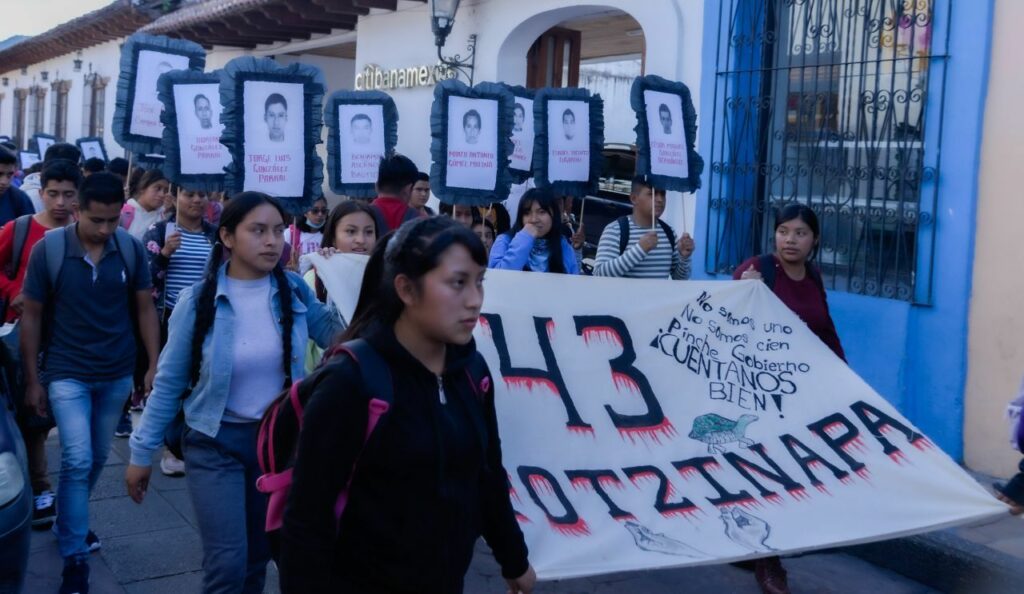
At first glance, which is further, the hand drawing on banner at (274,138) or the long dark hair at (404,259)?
the hand drawing on banner at (274,138)

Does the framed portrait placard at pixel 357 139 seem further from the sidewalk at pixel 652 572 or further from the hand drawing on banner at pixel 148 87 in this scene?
the sidewalk at pixel 652 572

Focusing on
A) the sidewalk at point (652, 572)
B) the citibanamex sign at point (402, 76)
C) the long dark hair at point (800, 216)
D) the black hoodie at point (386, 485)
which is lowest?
the sidewalk at point (652, 572)

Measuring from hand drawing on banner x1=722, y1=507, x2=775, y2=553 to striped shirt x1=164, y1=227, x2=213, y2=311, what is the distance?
3.28 m

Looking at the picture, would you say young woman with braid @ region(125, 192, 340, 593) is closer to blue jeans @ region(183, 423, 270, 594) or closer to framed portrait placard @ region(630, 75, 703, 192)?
blue jeans @ region(183, 423, 270, 594)

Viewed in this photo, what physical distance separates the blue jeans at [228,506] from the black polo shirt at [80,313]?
3.91 feet

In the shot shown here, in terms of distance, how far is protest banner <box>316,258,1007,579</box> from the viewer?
4.00 m

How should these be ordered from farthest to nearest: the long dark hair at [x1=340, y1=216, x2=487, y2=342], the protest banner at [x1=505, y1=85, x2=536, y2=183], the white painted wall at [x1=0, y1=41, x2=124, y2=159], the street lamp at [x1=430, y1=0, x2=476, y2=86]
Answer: the white painted wall at [x1=0, y1=41, x2=124, y2=159] → the street lamp at [x1=430, y1=0, x2=476, y2=86] → the protest banner at [x1=505, y1=85, x2=536, y2=183] → the long dark hair at [x1=340, y1=216, x2=487, y2=342]

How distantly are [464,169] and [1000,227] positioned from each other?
10.4 feet

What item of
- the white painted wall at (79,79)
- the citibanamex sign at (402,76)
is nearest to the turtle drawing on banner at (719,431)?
the citibanamex sign at (402,76)

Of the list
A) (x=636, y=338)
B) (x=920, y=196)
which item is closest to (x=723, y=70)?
(x=920, y=196)

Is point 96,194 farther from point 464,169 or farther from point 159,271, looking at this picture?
point 464,169

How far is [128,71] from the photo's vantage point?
6.91 m

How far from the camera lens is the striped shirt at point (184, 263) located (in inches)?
236

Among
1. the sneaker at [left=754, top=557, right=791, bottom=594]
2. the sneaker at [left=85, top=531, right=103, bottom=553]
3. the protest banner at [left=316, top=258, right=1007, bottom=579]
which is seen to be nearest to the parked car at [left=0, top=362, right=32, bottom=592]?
the sneaker at [left=85, top=531, right=103, bottom=553]
